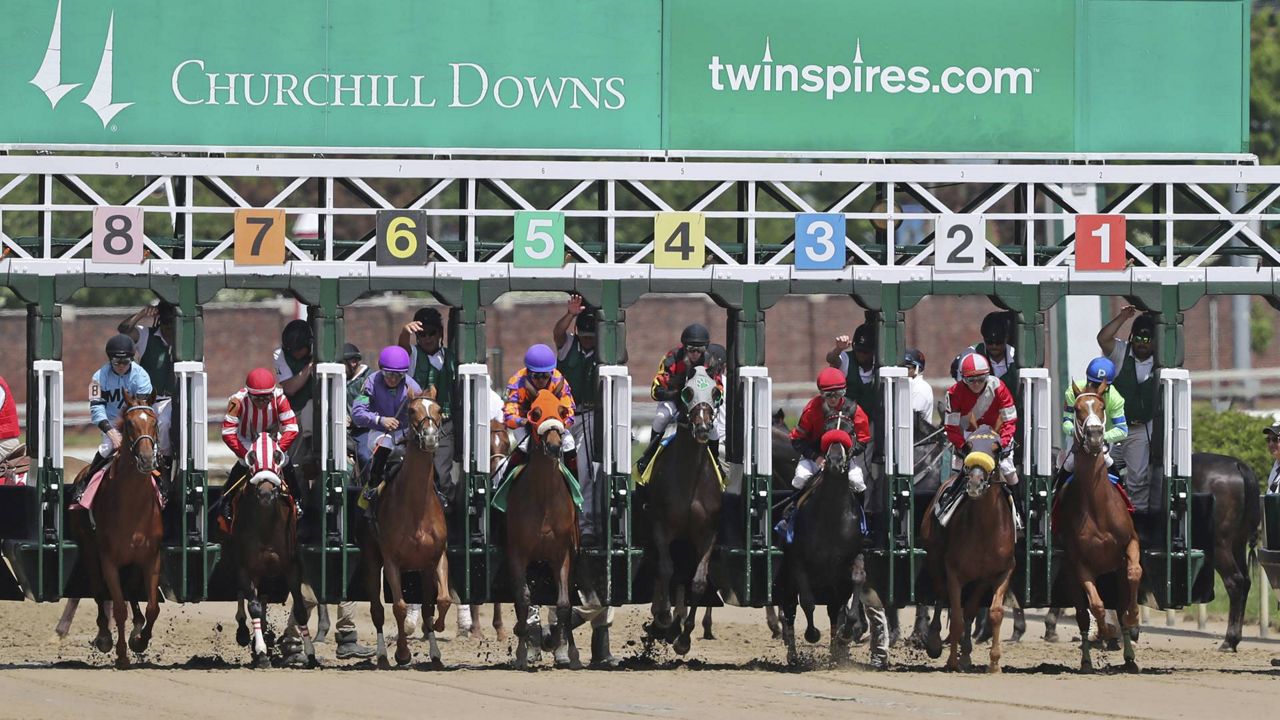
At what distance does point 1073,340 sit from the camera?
700 inches

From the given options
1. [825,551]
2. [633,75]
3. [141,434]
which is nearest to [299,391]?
[141,434]

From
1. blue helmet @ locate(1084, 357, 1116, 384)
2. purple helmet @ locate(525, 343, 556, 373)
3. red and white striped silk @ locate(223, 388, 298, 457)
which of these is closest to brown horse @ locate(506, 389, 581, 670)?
purple helmet @ locate(525, 343, 556, 373)

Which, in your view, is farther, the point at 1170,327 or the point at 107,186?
the point at 107,186

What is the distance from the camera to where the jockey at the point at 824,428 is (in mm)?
13461

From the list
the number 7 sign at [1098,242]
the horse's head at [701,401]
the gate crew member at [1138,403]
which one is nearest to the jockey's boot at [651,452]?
the horse's head at [701,401]

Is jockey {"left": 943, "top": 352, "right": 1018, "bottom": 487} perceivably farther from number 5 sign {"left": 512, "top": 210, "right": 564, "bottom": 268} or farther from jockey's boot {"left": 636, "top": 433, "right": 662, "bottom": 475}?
number 5 sign {"left": 512, "top": 210, "right": 564, "bottom": 268}

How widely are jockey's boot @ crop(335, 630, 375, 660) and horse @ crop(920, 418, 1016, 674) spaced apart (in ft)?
12.2

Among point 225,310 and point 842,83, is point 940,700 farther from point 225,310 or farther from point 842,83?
point 225,310

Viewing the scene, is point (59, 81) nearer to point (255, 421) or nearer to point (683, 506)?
point (255, 421)

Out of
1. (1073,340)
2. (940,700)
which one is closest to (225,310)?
(1073,340)

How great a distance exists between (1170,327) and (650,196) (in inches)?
130

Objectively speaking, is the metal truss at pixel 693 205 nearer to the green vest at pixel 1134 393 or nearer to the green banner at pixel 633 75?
the green banner at pixel 633 75

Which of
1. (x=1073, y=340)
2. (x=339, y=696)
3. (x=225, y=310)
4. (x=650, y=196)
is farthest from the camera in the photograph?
(x=225, y=310)

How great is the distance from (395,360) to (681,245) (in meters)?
1.85
